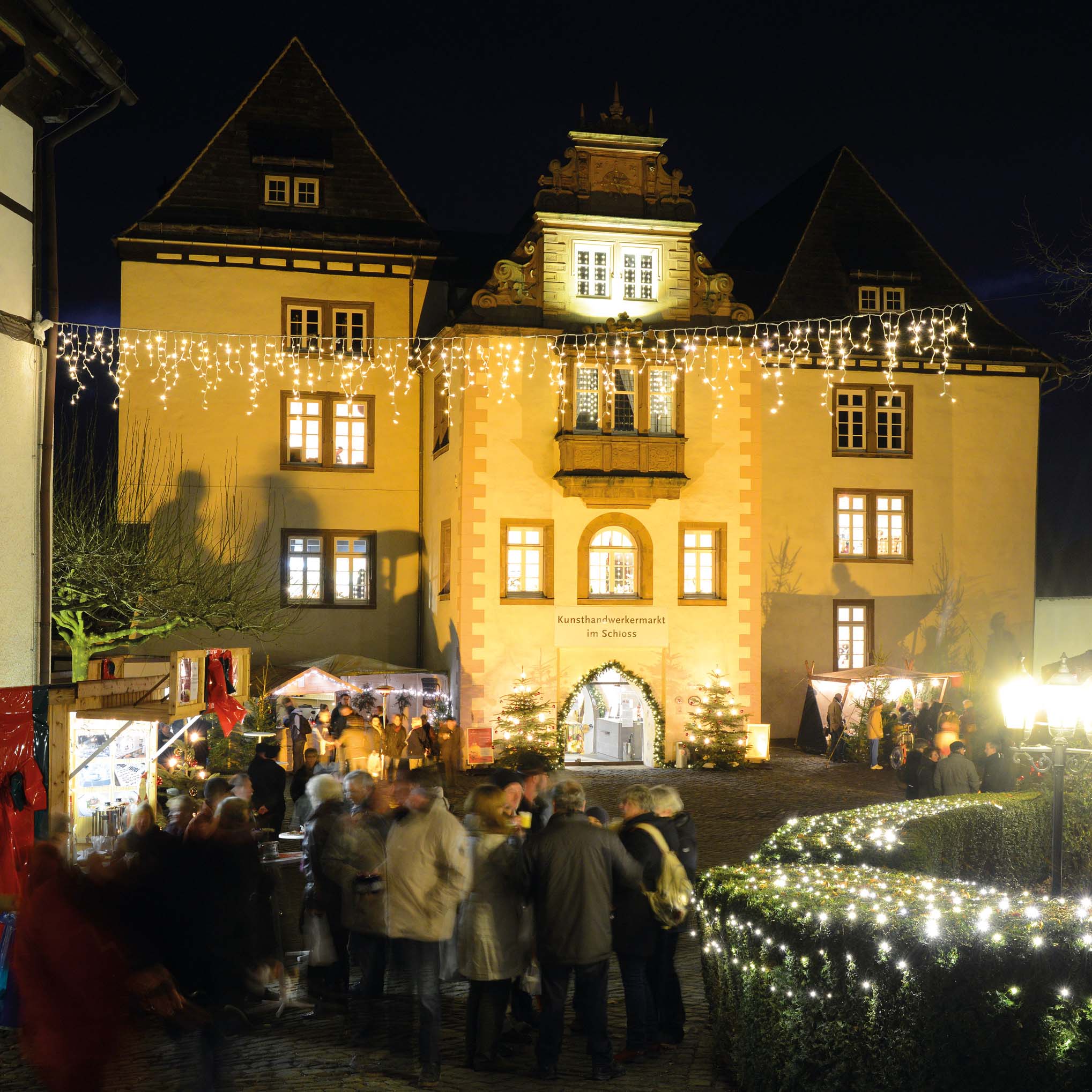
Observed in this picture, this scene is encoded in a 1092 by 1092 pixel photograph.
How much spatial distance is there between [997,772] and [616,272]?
13330 mm

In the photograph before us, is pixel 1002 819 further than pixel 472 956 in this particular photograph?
Yes

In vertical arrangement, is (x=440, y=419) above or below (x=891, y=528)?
above

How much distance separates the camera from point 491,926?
755 centimetres

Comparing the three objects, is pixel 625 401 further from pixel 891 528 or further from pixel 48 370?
pixel 48 370

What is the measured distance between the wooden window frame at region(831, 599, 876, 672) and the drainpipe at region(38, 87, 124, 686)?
19869 millimetres

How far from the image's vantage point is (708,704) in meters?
24.7

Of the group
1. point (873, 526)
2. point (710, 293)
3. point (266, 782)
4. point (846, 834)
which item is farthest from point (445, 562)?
point (846, 834)

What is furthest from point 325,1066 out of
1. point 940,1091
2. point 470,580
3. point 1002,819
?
point 470,580

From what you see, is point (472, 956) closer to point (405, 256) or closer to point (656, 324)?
point (656, 324)

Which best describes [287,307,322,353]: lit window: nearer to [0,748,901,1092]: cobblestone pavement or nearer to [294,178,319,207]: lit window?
[294,178,319,207]: lit window

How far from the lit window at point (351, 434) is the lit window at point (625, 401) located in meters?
6.25

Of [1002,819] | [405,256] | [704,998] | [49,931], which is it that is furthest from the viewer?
[405,256]

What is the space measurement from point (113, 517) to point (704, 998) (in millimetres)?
18520

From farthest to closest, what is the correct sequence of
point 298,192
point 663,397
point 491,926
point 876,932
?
1. point 298,192
2. point 663,397
3. point 491,926
4. point 876,932
